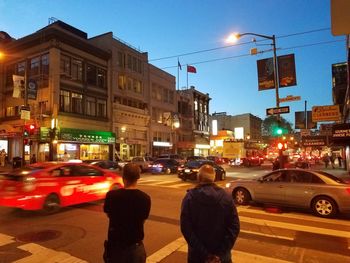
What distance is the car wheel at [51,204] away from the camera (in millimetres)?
10406

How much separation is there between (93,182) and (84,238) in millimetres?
4429

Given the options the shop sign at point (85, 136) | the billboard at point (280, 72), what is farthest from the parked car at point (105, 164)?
the billboard at point (280, 72)

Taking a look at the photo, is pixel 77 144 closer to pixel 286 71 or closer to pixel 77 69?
pixel 77 69

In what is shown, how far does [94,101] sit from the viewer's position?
1597 inches

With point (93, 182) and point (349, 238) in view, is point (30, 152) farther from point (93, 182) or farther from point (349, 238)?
point (349, 238)

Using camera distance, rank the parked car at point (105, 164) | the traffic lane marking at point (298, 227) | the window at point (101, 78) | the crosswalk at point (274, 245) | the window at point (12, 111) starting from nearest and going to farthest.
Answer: the crosswalk at point (274, 245) < the traffic lane marking at point (298, 227) < the parked car at point (105, 164) < the window at point (12, 111) < the window at point (101, 78)

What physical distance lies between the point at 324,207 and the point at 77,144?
1194 inches

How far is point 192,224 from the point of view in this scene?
3.79 m

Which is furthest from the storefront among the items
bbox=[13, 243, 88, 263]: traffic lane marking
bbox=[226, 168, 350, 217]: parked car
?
bbox=[13, 243, 88, 263]: traffic lane marking

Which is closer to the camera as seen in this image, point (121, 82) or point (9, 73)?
point (9, 73)

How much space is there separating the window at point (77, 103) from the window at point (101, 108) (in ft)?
9.65

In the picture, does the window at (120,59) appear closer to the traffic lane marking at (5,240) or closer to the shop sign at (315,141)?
the shop sign at (315,141)

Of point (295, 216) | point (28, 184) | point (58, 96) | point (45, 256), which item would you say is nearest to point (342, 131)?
point (295, 216)

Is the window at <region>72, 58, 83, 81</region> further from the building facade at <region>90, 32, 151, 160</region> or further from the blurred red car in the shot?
the blurred red car
